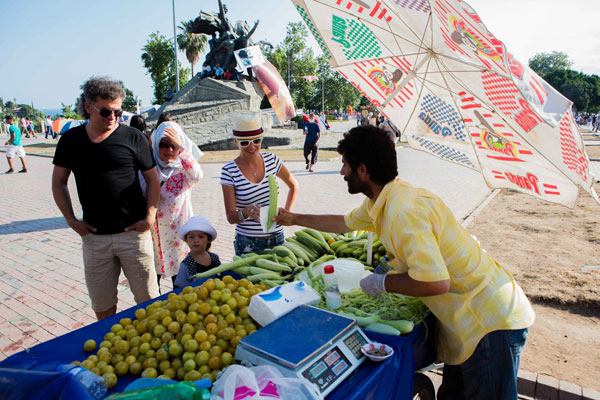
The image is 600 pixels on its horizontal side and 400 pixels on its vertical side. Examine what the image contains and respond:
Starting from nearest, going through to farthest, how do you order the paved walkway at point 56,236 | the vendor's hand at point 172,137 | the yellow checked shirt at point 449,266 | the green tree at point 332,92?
the yellow checked shirt at point 449,266 < the vendor's hand at point 172,137 < the paved walkway at point 56,236 < the green tree at point 332,92

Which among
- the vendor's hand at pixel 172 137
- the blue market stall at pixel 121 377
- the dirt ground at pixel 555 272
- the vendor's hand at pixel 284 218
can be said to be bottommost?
the dirt ground at pixel 555 272

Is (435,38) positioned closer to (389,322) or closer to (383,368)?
(389,322)

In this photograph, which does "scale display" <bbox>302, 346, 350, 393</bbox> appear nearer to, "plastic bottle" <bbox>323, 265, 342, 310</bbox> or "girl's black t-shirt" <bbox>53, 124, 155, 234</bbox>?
"plastic bottle" <bbox>323, 265, 342, 310</bbox>

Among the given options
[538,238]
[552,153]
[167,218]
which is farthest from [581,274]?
[167,218]

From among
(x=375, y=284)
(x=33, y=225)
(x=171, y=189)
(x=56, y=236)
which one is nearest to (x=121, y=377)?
(x=375, y=284)

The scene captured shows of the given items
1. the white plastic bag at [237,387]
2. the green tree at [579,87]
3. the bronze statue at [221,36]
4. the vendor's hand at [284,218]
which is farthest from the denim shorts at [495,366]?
the green tree at [579,87]

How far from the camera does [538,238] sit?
6.82m

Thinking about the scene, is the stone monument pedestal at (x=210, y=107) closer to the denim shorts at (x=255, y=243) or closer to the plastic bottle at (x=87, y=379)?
the denim shorts at (x=255, y=243)

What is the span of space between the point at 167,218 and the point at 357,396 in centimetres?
288

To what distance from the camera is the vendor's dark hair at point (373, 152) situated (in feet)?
6.61

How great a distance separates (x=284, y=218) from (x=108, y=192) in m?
1.44

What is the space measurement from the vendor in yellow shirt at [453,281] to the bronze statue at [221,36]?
1066 inches

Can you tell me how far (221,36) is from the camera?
28.5m

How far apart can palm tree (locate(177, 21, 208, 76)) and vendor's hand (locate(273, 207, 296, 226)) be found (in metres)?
51.5
